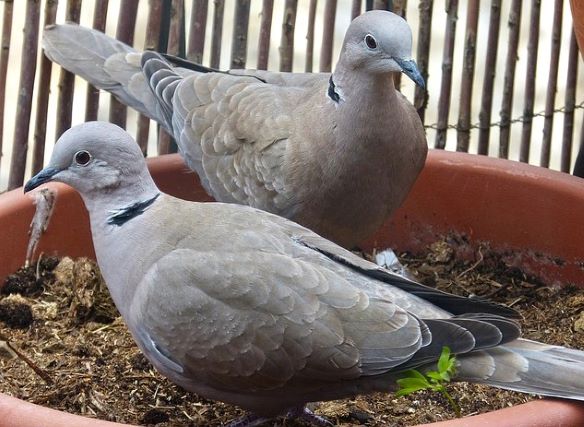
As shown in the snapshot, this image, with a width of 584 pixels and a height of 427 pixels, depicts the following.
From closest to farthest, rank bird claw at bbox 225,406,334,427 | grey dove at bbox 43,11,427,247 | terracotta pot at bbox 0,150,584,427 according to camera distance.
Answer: bird claw at bbox 225,406,334,427
grey dove at bbox 43,11,427,247
terracotta pot at bbox 0,150,584,427

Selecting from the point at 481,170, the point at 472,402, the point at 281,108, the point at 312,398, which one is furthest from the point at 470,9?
the point at 312,398

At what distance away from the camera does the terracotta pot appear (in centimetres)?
371

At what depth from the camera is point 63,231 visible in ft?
12.3

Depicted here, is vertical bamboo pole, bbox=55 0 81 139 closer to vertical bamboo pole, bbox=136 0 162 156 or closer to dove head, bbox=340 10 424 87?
vertical bamboo pole, bbox=136 0 162 156

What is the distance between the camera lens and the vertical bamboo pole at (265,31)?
4.27m

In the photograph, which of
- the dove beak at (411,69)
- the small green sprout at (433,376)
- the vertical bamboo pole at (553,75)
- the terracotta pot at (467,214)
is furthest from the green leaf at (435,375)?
the vertical bamboo pole at (553,75)

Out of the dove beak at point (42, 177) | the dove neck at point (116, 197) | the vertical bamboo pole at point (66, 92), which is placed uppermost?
the vertical bamboo pole at point (66, 92)

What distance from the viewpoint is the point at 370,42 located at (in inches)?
135

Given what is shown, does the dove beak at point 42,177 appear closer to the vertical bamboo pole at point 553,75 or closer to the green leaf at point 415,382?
the green leaf at point 415,382

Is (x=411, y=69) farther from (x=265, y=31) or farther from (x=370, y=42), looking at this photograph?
(x=265, y=31)

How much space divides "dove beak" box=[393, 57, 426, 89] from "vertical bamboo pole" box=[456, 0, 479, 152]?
1046mm

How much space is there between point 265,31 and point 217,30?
185 mm

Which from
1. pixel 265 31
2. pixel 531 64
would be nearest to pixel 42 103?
pixel 265 31

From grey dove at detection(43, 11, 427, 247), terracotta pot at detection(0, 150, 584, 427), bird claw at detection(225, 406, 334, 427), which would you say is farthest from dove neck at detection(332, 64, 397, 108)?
bird claw at detection(225, 406, 334, 427)
